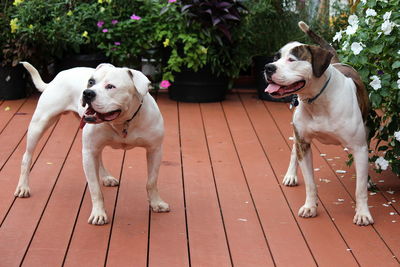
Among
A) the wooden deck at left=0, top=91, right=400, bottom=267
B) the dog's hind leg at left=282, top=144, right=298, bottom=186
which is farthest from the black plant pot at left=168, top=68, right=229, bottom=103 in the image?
the dog's hind leg at left=282, top=144, right=298, bottom=186

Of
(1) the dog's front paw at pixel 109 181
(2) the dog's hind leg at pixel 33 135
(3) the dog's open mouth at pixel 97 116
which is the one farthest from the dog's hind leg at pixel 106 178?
(3) the dog's open mouth at pixel 97 116

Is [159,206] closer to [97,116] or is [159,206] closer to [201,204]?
[201,204]

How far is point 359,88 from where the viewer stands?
4188mm

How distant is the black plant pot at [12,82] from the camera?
7074mm

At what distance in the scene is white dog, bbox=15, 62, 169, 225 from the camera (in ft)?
12.1

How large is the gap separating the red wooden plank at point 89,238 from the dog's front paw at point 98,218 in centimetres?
2

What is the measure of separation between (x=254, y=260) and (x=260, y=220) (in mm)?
571

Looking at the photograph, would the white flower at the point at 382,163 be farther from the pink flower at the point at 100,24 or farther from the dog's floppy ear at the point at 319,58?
the pink flower at the point at 100,24

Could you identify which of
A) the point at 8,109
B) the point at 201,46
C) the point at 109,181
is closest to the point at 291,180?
the point at 109,181

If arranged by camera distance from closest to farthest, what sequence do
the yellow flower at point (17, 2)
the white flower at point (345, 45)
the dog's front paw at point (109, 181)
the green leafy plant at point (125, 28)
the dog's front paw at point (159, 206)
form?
the dog's front paw at point (159, 206) < the white flower at point (345, 45) < the dog's front paw at point (109, 181) < the yellow flower at point (17, 2) < the green leafy plant at point (125, 28)

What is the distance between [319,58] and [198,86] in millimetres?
3425

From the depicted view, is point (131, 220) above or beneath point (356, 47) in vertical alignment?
beneath

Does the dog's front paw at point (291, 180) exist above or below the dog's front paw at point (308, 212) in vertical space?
below

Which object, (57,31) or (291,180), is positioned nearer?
(291,180)
